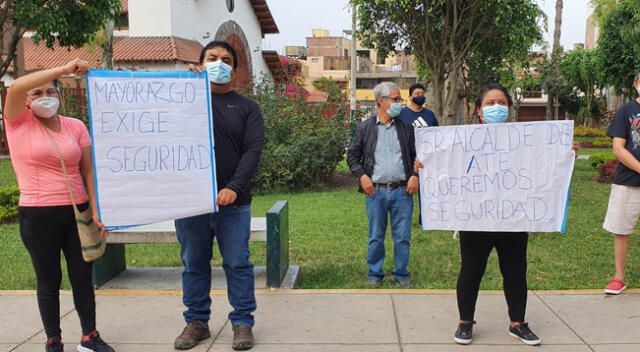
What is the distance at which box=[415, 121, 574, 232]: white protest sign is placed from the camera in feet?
13.2

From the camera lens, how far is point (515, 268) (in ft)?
13.1

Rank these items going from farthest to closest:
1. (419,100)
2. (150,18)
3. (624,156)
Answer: (150,18) → (419,100) → (624,156)

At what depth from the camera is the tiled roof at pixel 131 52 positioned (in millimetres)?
23141

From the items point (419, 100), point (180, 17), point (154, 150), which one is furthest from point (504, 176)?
point (180, 17)

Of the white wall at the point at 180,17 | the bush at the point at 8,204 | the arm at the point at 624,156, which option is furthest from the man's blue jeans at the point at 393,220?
the white wall at the point at 180,17

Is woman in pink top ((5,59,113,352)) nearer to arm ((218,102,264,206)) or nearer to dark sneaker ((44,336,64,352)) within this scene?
dark sneaker ((44,336,64,352))

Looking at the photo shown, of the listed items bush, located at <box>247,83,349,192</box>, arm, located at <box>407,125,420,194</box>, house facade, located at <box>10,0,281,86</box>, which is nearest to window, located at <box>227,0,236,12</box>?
house facade, located at <box>10,0,281,86</box>

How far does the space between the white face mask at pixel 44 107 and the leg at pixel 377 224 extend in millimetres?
2748

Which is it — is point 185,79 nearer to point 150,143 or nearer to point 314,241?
point 150,143

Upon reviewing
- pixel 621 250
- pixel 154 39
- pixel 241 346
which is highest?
pixel 154 39

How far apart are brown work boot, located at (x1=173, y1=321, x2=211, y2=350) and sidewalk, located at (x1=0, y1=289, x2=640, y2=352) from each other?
7 centimetres

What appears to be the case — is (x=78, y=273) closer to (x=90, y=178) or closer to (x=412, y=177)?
(x=90, y=178)

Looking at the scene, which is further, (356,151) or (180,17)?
(180,17)

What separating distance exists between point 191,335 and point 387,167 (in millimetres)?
2182
